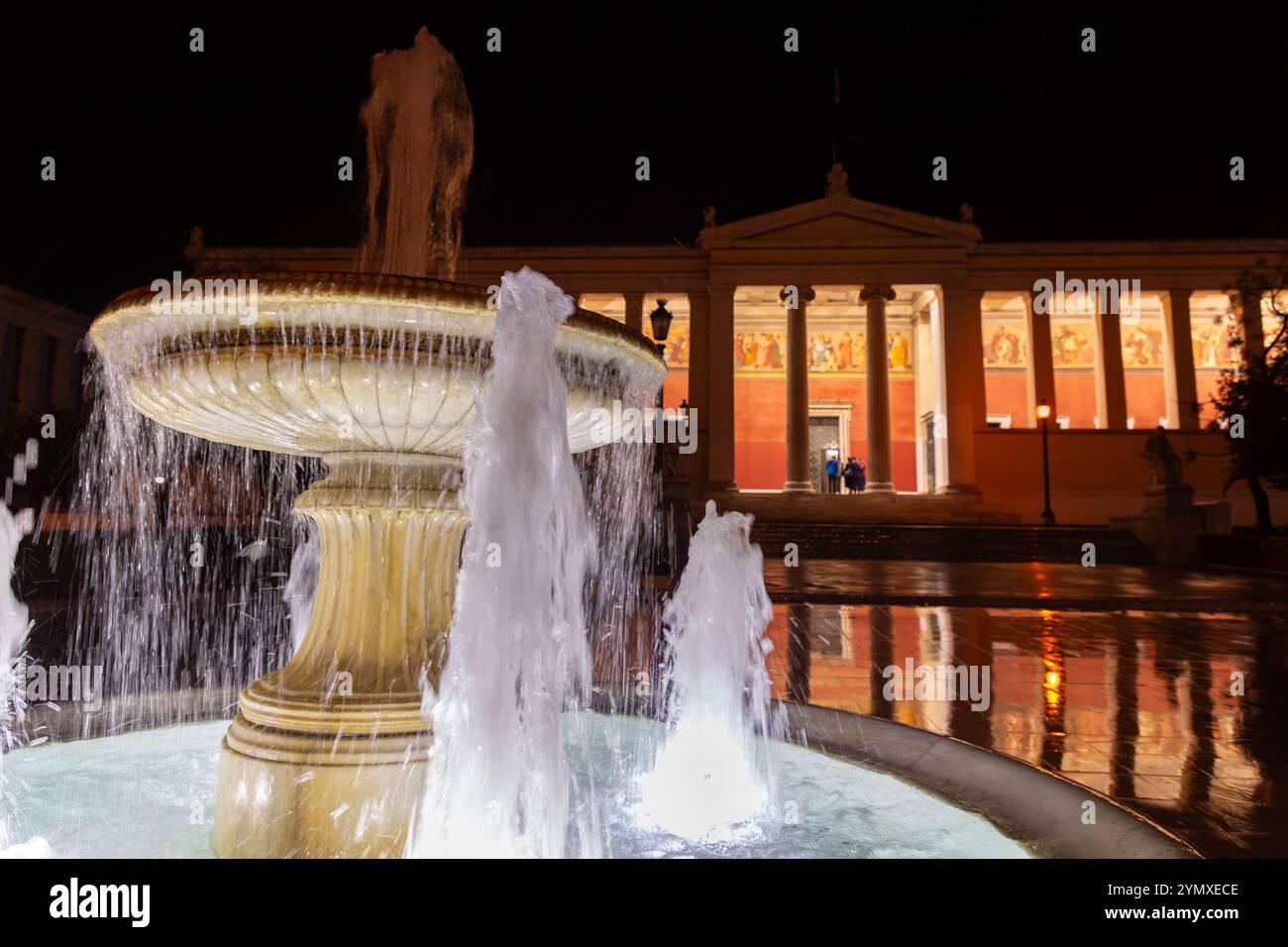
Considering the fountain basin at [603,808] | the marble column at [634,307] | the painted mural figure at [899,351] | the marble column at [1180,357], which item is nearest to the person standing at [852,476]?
the painted mural figure at [899,351]

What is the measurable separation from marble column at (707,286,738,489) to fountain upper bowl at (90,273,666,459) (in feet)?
91.9

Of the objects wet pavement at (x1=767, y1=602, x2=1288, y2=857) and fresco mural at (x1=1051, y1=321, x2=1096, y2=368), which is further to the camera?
fresco mural at (x1=1051, y1=321, x2=1096, y2=368)

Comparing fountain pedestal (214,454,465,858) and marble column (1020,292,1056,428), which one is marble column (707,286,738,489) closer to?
marble column (1020,292,1056,428)

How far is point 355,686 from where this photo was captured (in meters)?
2.97

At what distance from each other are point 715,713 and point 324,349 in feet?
8.89

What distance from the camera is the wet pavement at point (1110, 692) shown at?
Result: 365cm

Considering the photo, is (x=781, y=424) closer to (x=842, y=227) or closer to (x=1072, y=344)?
(x=842, y=227)

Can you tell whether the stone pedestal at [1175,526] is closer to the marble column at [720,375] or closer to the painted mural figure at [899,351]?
the marble column at [720,375]

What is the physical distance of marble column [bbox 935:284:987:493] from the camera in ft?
96.5

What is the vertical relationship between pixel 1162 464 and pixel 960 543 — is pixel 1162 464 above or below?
above

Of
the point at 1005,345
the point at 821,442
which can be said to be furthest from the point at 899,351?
the point at 821,442

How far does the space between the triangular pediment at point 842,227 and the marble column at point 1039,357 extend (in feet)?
13.5

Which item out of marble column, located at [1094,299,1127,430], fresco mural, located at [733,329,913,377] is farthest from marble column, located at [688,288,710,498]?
marble column, located at [1094,299,1127,430]

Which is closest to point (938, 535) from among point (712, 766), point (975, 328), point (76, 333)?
point (975, 328)
